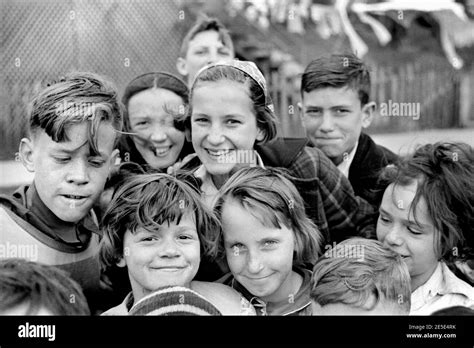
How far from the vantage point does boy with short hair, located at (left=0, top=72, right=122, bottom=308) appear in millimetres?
5082

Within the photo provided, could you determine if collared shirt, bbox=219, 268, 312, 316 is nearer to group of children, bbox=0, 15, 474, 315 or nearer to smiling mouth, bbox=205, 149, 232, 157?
group of children, bbox=0, 15, 474, 315

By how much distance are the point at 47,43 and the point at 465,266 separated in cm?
243

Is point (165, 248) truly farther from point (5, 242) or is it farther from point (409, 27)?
point (409, 27)

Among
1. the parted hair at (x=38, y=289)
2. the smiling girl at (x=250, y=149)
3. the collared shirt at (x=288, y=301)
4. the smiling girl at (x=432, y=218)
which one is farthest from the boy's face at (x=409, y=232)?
the parted hair at (x=38, y=289)

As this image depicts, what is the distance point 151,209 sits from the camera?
5051 millimetres

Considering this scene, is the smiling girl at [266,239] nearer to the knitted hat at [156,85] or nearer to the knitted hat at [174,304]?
the knitted hat at [174,304]

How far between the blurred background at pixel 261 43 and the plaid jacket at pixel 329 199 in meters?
0.17

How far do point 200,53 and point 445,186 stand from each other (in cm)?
141

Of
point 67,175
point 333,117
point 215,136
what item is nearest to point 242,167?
point 215,136

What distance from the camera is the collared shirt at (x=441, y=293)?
207 inches

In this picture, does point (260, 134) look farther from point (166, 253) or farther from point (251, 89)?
point (166, 253)

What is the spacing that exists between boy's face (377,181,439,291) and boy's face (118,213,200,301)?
98cm
